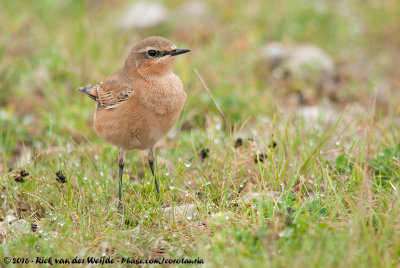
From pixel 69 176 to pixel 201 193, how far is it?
51.3 inches

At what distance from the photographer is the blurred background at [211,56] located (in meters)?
7.23

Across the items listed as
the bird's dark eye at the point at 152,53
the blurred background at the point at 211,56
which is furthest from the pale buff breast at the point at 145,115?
the blurred background at the point at 211,56

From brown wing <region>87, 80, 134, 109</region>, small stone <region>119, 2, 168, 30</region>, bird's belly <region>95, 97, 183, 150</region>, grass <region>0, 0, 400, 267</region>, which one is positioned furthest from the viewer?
small stone <region>119, 2, 168, 30</region>

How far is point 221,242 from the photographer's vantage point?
3.82m

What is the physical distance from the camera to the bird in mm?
5031

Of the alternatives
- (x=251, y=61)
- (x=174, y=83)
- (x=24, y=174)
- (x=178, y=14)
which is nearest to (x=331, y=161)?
(x=174, y=83)

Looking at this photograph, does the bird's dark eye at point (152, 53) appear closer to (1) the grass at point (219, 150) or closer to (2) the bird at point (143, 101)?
(2) the bird at point (143, 101)

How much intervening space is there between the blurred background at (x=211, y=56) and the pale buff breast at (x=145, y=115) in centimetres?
124

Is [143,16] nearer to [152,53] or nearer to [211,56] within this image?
[211,56]

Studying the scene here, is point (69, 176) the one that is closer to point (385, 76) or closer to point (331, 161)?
point (331, 161)

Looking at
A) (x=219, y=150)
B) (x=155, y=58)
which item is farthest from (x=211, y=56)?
(x=155, y=58)

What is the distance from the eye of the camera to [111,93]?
5.42 m

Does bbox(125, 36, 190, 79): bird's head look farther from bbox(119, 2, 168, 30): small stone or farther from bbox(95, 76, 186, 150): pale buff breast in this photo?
bbox(119, 2, 168, 30): small stone

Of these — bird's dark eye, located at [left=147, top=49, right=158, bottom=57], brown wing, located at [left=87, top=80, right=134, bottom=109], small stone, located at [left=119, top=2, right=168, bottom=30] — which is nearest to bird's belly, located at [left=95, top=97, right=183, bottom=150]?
brown wing, located at [left=87, top=80, right=134, bottom=109]
